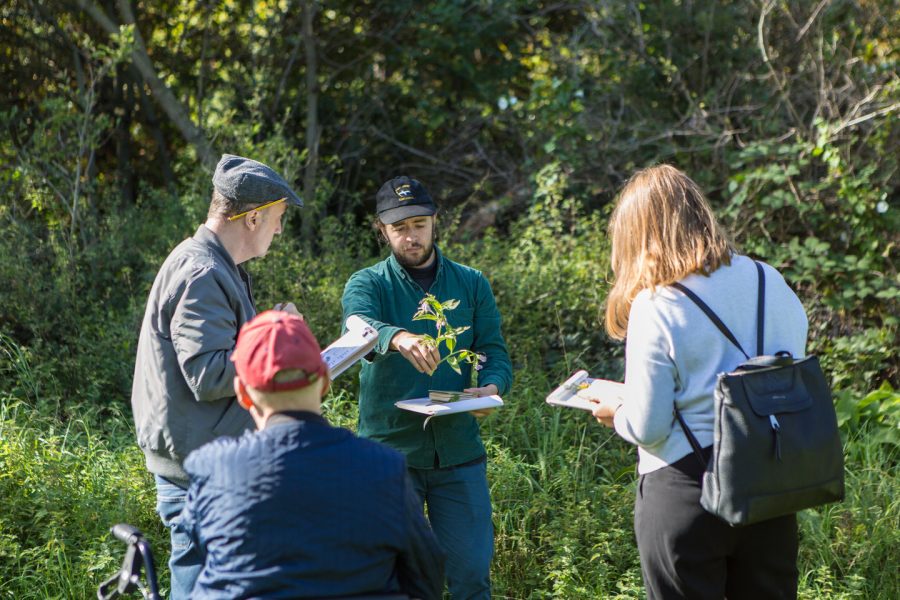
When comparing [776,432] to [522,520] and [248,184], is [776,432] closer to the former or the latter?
[248,184]

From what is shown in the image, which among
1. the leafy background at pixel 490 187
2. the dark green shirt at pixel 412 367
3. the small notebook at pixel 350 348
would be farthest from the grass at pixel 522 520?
the small notebook at pixel 350 348

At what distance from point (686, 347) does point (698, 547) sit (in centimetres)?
60

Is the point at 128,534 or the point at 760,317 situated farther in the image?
the point at 760,317

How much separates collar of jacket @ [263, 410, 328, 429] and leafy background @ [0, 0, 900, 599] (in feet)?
8.19

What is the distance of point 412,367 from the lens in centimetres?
384

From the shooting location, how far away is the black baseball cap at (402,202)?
3910 millimetres

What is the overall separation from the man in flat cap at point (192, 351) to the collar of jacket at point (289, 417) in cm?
73

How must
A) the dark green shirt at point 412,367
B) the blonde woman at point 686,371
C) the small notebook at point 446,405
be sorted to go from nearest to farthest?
the blonde woman at point 686,371
the small notebook at point 446,405
the dark green shirt at point 412,367

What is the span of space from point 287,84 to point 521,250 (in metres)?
3.48

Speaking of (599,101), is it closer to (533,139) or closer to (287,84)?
(533,139)

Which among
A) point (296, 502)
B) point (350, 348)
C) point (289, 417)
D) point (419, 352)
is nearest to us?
point (296, 502)

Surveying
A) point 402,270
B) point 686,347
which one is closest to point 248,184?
point 402,270

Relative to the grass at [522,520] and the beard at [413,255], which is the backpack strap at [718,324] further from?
the grass at [522,520]

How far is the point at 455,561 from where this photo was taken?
3766mm
